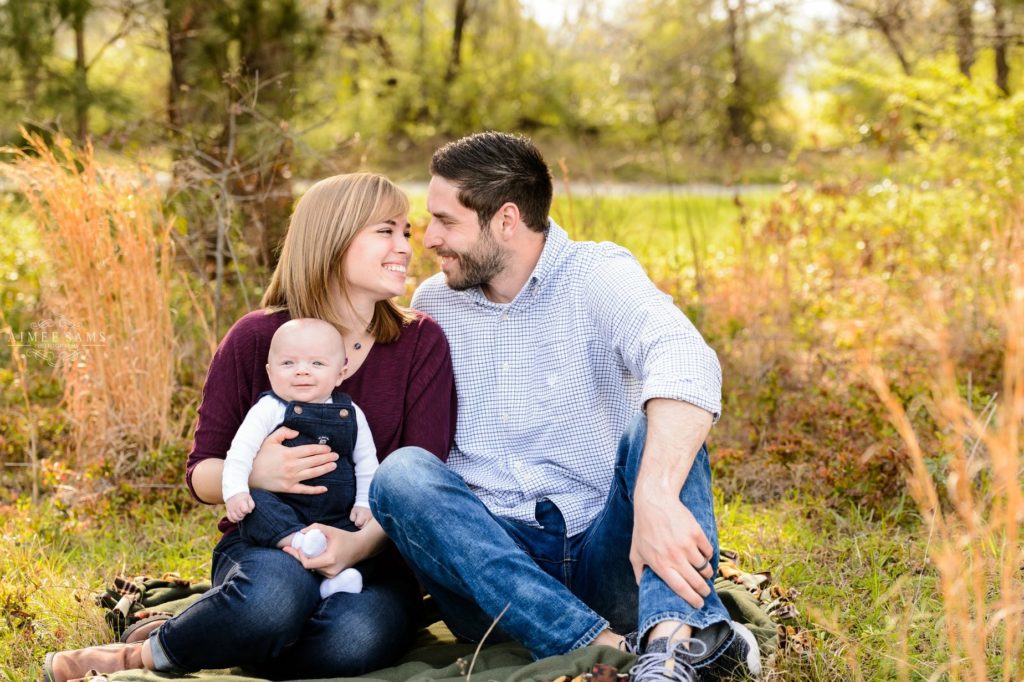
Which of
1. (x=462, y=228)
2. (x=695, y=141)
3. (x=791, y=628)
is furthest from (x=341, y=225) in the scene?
(x=695, y=141)

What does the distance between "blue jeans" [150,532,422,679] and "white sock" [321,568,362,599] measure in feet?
0.06

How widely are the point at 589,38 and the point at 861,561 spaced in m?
10.8

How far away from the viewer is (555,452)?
2.74 meters

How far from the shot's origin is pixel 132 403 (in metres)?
3.93

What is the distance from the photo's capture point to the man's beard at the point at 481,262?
2863 millimetres

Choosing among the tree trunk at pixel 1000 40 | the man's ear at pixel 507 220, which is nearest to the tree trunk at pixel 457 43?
the tree trunk at pixel 1000 40

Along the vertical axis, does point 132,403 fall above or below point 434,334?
below

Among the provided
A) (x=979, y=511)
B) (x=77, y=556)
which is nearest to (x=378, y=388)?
(x=77, y=556)

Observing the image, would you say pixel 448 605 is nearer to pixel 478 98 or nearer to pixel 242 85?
pixel 242 85

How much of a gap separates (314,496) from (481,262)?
79cm

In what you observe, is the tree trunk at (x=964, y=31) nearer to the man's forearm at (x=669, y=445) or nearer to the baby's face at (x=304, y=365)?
the man's forearm at (x=669, y=445)

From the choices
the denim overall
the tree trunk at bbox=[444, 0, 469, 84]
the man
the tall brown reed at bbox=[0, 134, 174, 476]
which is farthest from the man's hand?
the tree trunk at bbox=[444, 0, 469, 84]

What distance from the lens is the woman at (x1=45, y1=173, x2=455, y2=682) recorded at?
242 cm

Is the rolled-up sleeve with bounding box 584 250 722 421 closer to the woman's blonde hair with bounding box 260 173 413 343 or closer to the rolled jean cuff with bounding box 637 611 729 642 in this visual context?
the rolled jean cuff with bounding box 637 611 729 642
